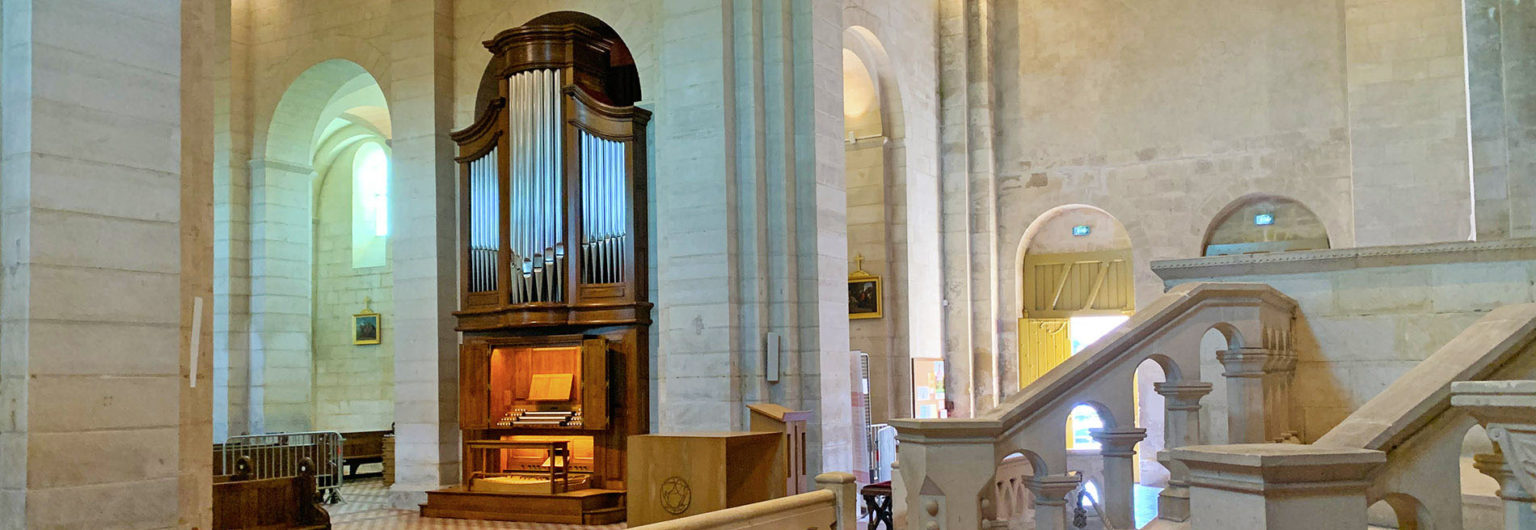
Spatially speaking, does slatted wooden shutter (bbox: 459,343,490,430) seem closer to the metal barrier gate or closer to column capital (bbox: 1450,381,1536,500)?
the metal barrier gate

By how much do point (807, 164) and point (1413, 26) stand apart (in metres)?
7.21

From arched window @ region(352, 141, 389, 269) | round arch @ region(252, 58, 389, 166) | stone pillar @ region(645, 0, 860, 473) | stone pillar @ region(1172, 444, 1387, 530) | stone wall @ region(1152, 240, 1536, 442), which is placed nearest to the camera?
stone pillar @ region(1172, 444, 1387, 530)

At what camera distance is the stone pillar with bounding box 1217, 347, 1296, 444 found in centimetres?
589

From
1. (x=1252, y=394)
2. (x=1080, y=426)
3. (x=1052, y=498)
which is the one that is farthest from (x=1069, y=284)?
(x=1052, y=498)

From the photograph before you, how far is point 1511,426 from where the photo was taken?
10.6 feet

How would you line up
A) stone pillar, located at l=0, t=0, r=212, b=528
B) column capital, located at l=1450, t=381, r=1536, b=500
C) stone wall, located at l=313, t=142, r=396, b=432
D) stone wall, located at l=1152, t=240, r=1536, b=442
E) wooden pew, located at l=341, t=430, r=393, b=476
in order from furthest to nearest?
stone wall, located at l=313, t=142, r=396, b=432 → wooden pew, located at l=341, t=430, r=393, b=476 → stone wall, located at l=1152, t=240, r=1536, b=442 → stone pillar, located at l=0, t=0, r=212, b=528 → column capital, located at l=1450, t=381, r=1536, b=500

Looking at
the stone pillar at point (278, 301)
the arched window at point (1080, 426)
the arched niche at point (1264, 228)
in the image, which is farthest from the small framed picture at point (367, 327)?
the arched niche at point (1264, 228)

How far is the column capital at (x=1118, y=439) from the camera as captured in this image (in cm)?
534

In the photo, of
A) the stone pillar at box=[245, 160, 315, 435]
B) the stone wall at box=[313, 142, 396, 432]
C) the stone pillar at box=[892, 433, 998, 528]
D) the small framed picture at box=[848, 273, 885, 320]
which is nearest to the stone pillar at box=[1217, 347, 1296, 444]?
the stone pillar at box=[892, 433, 998, 528]

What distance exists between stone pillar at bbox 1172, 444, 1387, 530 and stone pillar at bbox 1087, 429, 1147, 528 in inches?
75.0

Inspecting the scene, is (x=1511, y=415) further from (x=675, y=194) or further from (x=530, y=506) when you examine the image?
(x=530, y=506)

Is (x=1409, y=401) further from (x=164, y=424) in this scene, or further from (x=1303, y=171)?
(x=1303, y=171)

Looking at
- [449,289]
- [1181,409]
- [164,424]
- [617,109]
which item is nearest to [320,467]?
[449,289]

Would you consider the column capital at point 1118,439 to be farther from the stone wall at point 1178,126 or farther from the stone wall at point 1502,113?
the stone wall at point 1178,126
